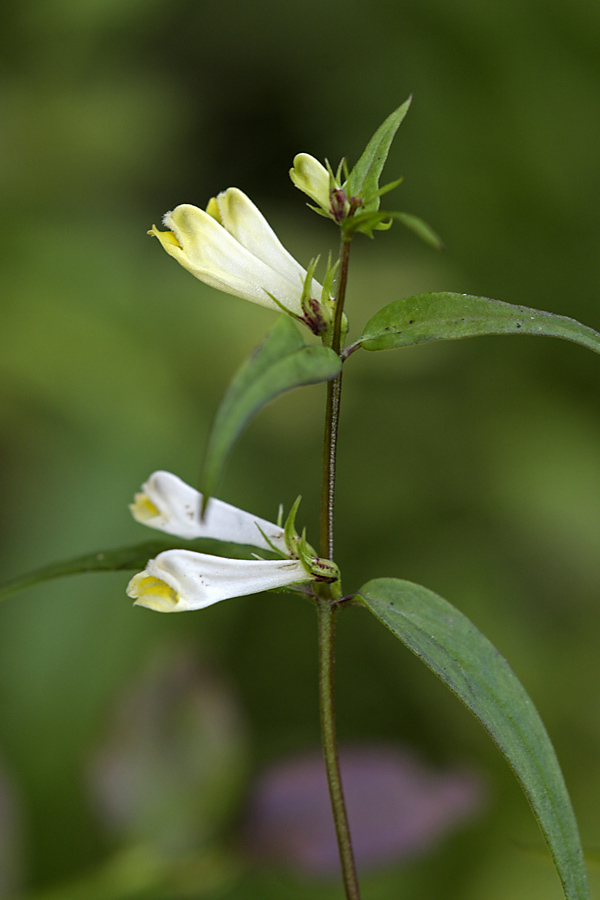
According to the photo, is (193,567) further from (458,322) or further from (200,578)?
(458,322)

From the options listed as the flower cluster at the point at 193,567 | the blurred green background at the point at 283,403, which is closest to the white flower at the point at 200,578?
the flower cluster at the point at 193,567

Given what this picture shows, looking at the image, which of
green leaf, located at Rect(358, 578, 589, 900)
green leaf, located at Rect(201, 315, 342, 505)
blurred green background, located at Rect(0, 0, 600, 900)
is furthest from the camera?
blurred green background, located at Rect(0, 0, 600, 900)

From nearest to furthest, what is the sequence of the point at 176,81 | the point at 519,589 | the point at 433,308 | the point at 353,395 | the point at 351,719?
the point at 433,308, the point at 351,719, the point at 519,589, the point at 353,395, the point at 176,81

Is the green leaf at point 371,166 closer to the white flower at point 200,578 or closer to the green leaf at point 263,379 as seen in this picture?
the green leaf at point 263,379

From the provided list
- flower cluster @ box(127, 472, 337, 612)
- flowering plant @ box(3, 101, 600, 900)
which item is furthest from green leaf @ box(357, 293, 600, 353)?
flower cluster @ box(127, 472, 337, 612)

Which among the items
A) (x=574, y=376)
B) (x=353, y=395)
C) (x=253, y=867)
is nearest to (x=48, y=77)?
(x=353, y=395)

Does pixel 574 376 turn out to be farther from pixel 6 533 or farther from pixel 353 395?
pixel 6 533

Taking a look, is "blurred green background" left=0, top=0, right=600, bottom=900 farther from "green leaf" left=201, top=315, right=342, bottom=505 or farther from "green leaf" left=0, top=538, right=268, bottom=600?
"green leaf" left=201, top=315, right=342, bottom=505
